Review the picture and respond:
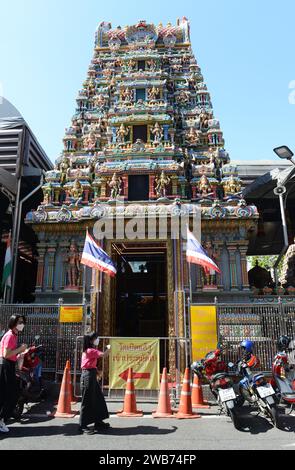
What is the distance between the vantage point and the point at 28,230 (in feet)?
68.7

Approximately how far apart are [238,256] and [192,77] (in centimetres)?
1083

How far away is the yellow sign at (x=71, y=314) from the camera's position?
34.9 feet

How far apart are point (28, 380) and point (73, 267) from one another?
21.6 ft

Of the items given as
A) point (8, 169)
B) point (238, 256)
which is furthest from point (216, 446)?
point (8, 169)

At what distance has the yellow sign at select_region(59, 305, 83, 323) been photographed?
10641mm

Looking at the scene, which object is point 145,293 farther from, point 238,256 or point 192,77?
point 192,77

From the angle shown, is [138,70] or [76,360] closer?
[76,360]

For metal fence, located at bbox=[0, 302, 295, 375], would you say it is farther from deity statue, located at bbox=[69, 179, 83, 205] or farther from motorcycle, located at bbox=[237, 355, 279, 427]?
deity statue, located at bbox=[69, 179, 83, 205]

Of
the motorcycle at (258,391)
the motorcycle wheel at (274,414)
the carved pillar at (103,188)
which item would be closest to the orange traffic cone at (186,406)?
the motorcycle at (258,391)

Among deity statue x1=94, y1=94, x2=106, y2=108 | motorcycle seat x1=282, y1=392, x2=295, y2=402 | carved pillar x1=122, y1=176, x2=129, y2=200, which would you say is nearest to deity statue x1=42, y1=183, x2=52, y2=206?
carved pillar x1=122, y1=176, x2=129, y2=200

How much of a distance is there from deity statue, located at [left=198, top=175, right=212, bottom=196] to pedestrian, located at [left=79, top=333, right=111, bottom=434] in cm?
985

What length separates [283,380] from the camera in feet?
25.5

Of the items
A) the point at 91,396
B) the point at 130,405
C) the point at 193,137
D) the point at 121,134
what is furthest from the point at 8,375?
the point at 193,137

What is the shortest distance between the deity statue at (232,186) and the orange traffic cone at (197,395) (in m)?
8.82
